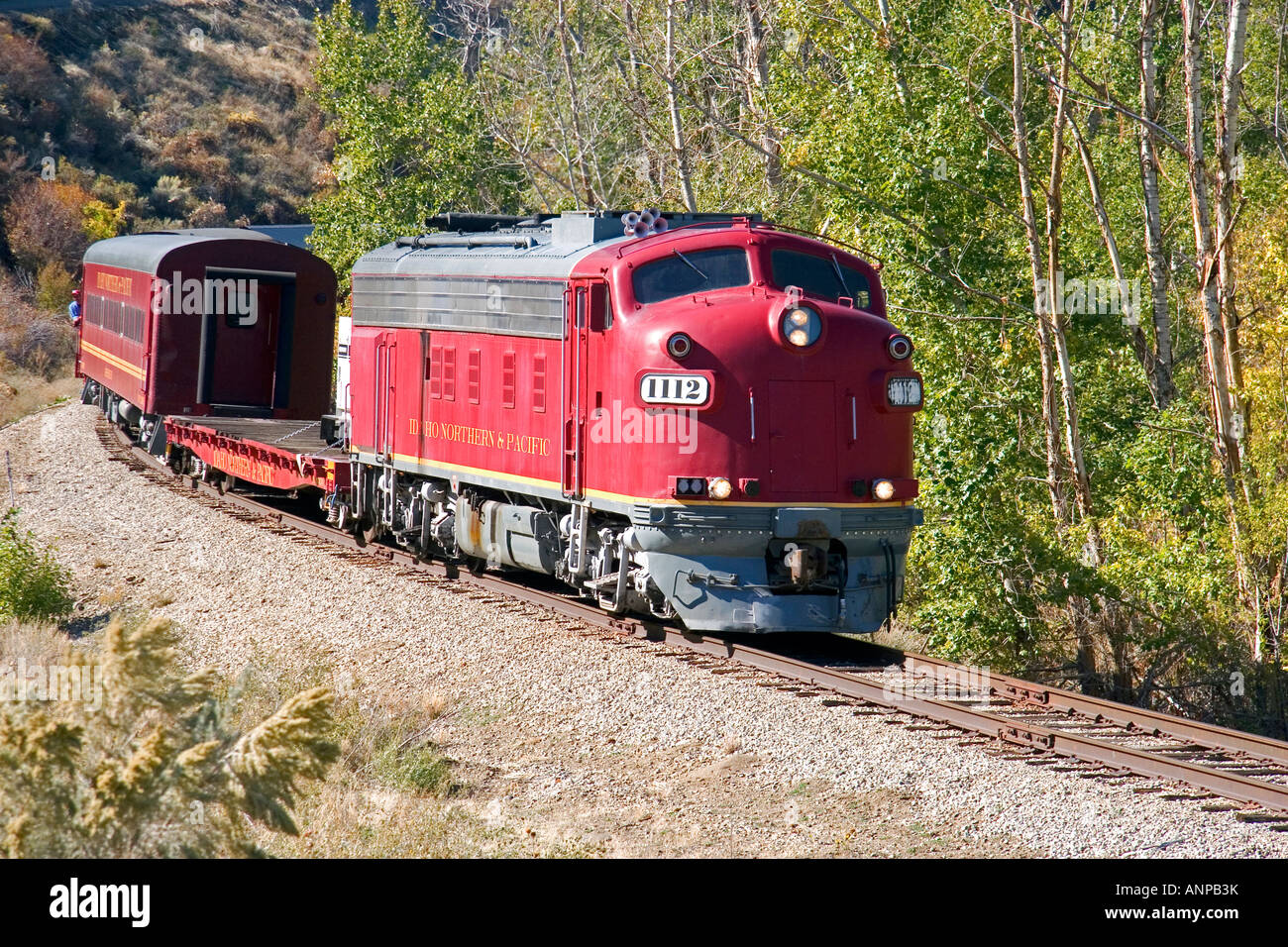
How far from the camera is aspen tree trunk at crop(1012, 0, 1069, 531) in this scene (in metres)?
16.3

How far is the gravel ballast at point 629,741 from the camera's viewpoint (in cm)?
787

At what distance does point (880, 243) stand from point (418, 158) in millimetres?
20608

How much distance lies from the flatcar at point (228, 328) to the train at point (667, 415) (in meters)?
6.92

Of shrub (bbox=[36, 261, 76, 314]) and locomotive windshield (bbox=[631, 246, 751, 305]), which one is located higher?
shrub (bbox=[36, 261, 76, 314])

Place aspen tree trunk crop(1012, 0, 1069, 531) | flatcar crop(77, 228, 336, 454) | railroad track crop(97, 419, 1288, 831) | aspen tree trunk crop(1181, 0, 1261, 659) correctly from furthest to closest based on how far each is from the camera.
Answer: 1. flatcar crop(77, 228, 336, 454)
2. aspen tree trunk crop(1012, 0, 1069, 531)
3. aspen tree trunk crop(1181, 0, 1261, 659)
4. railroad track crop(97, 419, 1288, 831)

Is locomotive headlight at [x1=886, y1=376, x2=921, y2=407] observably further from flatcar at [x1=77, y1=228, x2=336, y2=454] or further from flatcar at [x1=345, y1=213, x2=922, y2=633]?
flatcar at [x1=77, y1=228, x2=336, y2=454]

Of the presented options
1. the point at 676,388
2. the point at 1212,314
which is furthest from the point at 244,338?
the point at 1212,314

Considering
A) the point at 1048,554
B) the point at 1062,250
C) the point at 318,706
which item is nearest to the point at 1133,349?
the point at 1062,250

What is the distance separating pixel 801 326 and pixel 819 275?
1.11 meters

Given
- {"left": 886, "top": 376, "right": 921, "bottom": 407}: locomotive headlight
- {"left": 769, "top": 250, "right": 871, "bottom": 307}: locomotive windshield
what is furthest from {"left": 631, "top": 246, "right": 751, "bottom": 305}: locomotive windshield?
{"left": 886, "top": 376, "right": 921, "bottom": 407}: locomotive headlight

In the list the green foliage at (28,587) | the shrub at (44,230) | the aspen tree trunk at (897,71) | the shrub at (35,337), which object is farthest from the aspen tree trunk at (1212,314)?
the shrub at (44,230)

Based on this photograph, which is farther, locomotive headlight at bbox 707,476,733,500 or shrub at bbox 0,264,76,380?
shrub at bbox 0,264,76,380

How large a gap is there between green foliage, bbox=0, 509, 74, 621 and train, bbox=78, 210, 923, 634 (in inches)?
155
